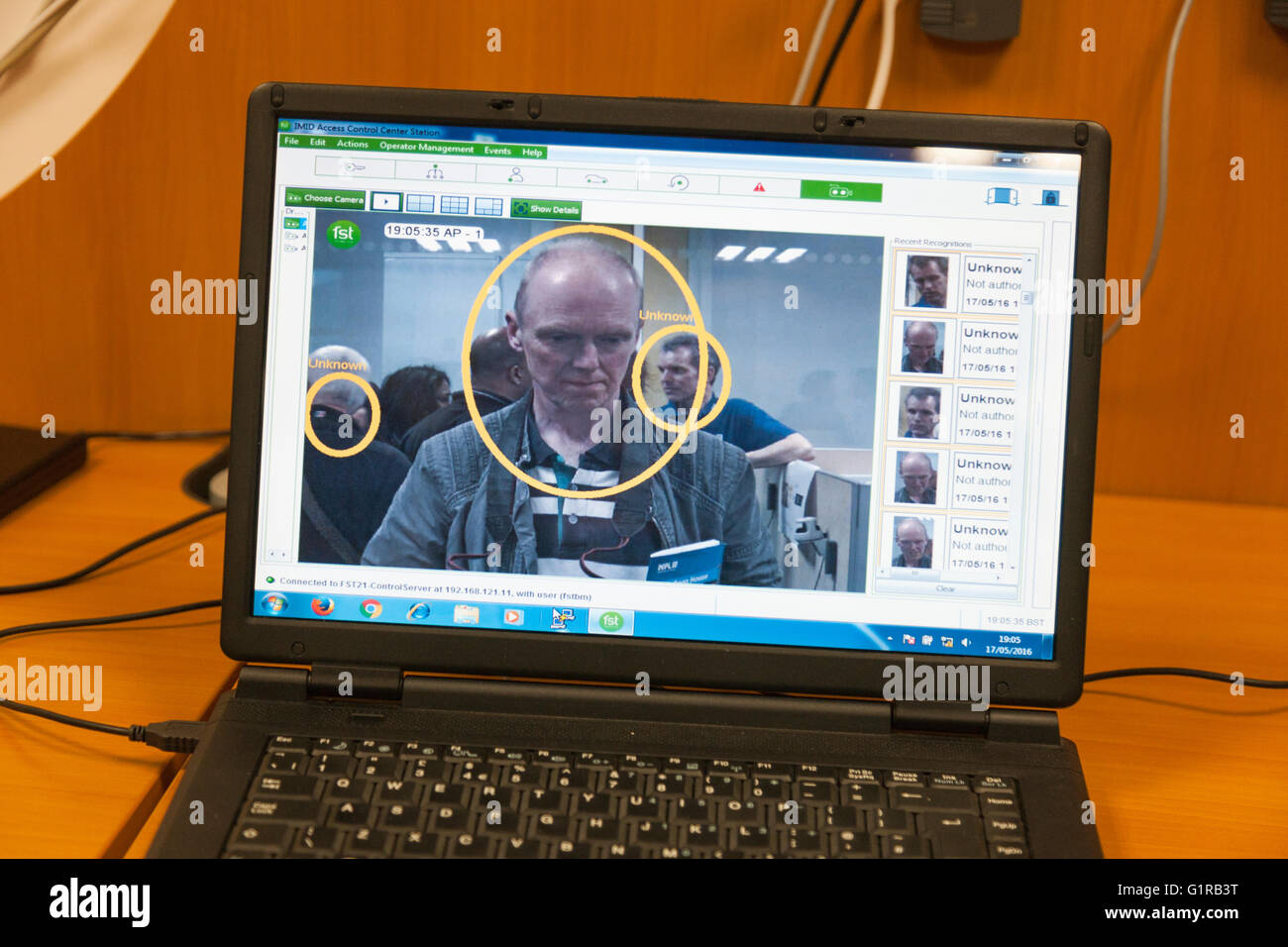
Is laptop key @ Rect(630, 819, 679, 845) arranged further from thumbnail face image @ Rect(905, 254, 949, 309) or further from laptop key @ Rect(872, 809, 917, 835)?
thumbnail face image @ Rect(905, 254, 949, 309)

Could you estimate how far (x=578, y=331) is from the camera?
2.04 feet

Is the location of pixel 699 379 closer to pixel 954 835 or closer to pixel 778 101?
pixel 954 835

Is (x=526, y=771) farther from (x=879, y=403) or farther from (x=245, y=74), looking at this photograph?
(x=245, y=74)

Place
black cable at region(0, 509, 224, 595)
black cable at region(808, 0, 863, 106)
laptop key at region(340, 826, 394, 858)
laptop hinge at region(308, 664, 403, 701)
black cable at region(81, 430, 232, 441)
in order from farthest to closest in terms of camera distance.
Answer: black cable at region(81, 430, 232, 441)
black cable at region(808, 0, 863, 106)
black cable at region(0, 509, 224, 595)
laptop hinge at region(308, 664, 403, 701)
laptop key at region(340, 826, 394, 858)

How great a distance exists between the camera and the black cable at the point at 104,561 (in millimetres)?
743

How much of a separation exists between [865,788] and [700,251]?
0.30m

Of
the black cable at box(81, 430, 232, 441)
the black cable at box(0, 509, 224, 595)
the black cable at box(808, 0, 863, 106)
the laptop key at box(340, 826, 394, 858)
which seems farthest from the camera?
the black cable at box(81, 430, 232, 441)

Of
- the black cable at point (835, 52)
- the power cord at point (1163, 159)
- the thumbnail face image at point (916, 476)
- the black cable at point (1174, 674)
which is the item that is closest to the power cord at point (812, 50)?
the black cable at point (835, 52)

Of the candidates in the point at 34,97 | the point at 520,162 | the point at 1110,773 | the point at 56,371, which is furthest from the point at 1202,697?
the point at 56,371

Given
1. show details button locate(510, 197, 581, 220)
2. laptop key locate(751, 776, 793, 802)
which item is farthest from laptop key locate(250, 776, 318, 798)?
show details button locate(510, 197, 581, 220)

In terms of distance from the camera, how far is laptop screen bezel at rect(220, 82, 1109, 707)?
23.5 inches

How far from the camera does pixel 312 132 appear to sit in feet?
2.01

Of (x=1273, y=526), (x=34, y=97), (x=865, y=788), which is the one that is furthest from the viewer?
(x=1273, y=526)

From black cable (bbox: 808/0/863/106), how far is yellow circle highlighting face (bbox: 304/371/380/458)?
1.44 ft
